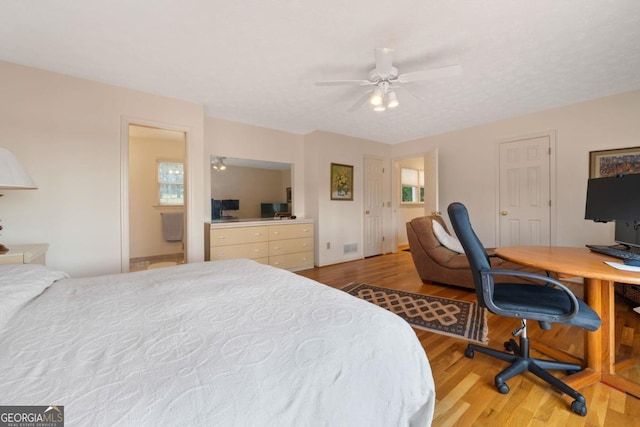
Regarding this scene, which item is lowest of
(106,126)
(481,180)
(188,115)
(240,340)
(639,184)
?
(240,340)

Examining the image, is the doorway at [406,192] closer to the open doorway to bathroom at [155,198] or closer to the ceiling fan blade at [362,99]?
the ceiling fan blade at [362,99]

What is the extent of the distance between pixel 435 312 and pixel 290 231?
245cm

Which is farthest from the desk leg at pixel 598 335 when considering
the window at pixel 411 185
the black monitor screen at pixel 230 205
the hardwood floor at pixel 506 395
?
the window at pixel 411 185

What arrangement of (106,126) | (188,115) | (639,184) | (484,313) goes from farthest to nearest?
(188,115), (106,126), (484,313), (639,184)

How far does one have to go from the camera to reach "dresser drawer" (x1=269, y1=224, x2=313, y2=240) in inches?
160

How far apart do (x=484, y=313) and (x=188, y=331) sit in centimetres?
262

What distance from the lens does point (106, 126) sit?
110 inches

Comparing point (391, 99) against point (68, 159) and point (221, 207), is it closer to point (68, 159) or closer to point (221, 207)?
point (221, 207)

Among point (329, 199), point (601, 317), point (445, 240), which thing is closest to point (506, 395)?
point (601, 317)

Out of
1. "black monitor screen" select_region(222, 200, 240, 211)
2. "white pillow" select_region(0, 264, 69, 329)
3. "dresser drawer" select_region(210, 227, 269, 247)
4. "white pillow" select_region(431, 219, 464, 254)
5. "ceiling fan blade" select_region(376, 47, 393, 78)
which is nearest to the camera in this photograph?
"white pillow" select_region(0, 264, 69, 329)

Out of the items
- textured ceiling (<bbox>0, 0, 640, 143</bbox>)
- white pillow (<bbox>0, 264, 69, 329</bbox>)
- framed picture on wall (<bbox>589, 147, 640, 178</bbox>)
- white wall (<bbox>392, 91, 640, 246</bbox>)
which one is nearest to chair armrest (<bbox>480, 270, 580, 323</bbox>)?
textured ceiling (<bbox>0, 0, 640, 143</bbox>)

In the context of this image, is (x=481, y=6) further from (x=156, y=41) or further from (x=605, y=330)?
(x=156, y=41)

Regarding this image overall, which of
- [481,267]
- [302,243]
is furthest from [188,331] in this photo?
[302,243]

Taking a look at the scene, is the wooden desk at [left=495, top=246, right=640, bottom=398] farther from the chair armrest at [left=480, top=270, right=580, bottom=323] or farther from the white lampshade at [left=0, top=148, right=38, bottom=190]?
the white lampshade at [left=0, top=148, right=38, bottom=190]
